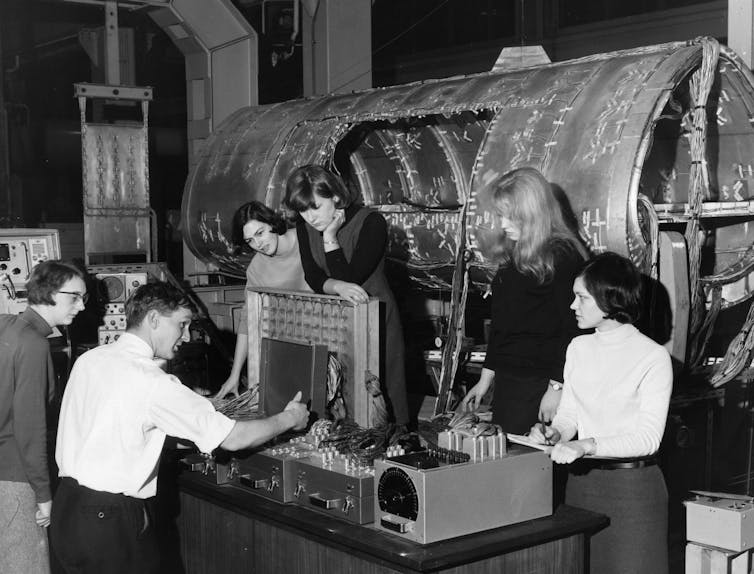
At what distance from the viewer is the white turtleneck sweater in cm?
327

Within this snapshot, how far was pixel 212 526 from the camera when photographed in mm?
3998

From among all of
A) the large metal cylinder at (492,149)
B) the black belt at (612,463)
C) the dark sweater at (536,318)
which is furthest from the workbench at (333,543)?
the large metal cylinder at (492,149)

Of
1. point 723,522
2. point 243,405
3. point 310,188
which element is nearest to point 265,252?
point 310,188

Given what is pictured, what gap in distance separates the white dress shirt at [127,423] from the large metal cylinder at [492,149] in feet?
7.94

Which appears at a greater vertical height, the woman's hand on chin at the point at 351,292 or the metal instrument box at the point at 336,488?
the woman's hand on chin at the point at 351,292

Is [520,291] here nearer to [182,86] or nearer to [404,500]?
[404,500]

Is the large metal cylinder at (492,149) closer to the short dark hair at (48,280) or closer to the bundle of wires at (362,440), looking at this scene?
the bundle of wires at (362,440)

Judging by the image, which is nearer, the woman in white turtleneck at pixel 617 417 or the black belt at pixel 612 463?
the woman in white turtleneck at pixel 617 417

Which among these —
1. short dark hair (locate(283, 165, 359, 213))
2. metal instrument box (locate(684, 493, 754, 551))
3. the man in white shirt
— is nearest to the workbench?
the man in white shirt

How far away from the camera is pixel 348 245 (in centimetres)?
462

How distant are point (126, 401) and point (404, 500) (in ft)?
3.12

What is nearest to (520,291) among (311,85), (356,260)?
(356,260)

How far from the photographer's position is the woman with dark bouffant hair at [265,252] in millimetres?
4855

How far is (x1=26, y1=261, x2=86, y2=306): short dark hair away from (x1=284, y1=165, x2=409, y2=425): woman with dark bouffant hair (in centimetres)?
104
